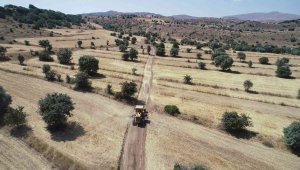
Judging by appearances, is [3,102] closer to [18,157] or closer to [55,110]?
[55,110]

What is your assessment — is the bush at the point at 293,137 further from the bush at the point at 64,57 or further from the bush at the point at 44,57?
the bush at the point at 44,57

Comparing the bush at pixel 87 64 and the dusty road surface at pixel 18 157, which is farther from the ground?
the bush at pixel 87 64

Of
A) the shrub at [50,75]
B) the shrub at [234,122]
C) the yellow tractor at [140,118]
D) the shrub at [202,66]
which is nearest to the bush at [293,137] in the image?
the shrub at [234,122]

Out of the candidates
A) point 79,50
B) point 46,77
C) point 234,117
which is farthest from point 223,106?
point 79,50

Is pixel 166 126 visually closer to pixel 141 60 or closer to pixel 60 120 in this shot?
pixel 60 120

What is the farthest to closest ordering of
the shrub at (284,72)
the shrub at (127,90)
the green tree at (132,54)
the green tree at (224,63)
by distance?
the green tree at (132,54) → the green tree at (224,63) → the shrub at (284,72) → the shrub at (127,90)

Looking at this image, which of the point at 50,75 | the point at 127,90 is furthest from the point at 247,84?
the point at 50,75
